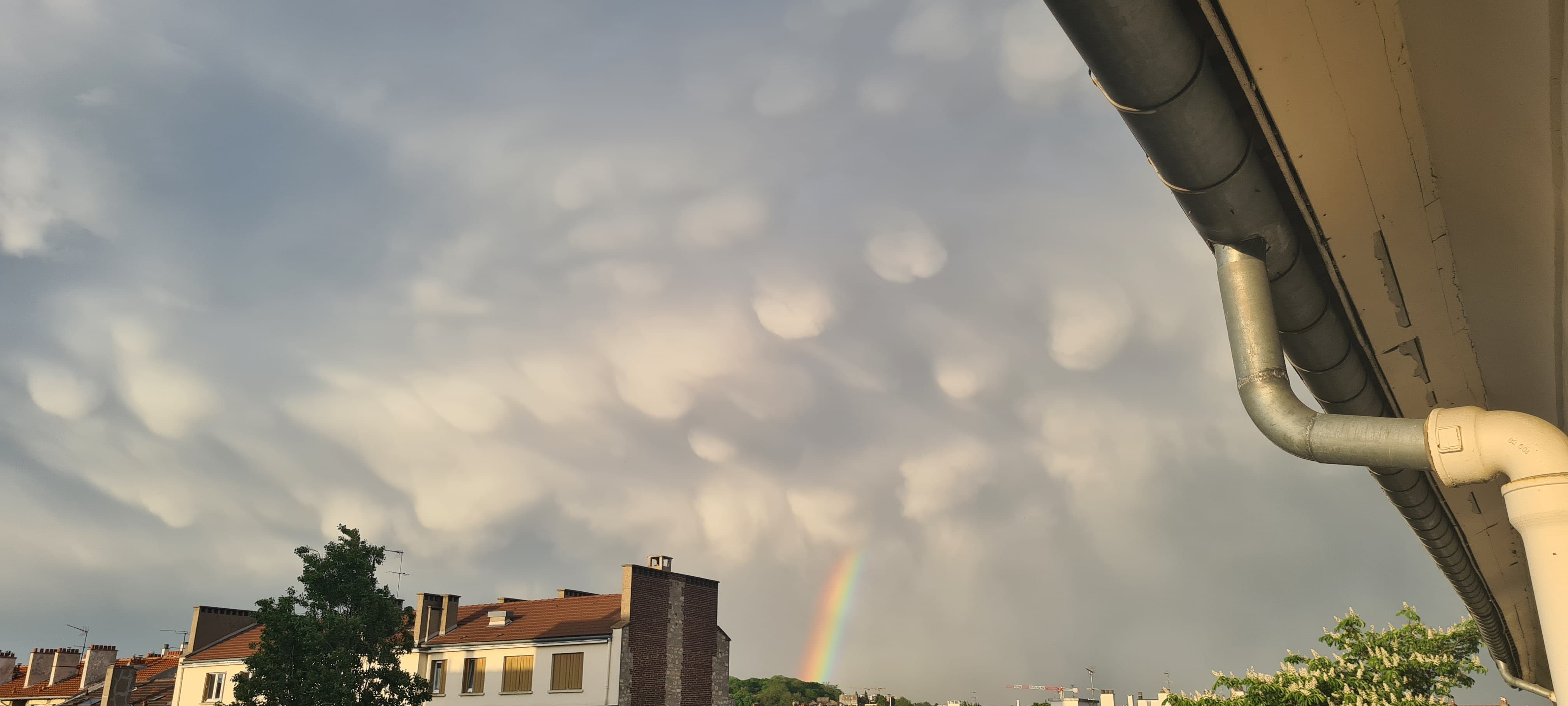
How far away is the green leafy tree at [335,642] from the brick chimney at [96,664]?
33088 mm

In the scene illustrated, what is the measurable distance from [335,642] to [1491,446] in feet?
97.9

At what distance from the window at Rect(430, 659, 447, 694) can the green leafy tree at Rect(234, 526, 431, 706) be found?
9556 mm

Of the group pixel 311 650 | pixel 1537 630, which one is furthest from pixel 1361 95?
pixel 311 650

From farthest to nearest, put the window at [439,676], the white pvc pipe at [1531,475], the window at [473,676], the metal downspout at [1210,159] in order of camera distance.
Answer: the window at [439,676] → the window at [473,676] → the white pvc pipe at [1531,475] → the metal downspout at [1210,159]

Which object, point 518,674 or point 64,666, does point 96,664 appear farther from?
point 518,674

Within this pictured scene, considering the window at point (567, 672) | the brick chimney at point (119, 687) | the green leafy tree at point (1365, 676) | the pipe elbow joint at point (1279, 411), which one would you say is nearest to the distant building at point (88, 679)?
the brick chimney at point (119, 687)

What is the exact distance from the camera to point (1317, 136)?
5.67 m

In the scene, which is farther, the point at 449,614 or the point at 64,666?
the point at 64,666

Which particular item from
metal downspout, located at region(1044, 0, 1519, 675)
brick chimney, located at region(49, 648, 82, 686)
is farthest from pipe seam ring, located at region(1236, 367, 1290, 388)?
brick chimney, located at region(49, 648, 82, 686)

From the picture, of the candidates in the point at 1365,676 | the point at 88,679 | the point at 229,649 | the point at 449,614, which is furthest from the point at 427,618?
the point at 1365,676

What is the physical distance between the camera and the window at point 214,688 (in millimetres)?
44219

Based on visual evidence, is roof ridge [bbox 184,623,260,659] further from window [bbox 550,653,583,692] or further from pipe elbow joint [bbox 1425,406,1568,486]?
pipe elbow joint [bbox 1425,406,1568,486]

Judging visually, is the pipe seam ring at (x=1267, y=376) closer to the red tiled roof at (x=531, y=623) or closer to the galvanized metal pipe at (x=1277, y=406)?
the galvanized metal pipe at (x=1277, y=406)

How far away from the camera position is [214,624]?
4797cm
